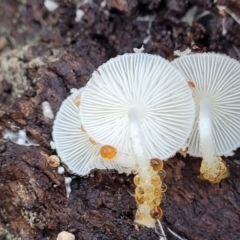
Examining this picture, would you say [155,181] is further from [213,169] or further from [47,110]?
[47,110]

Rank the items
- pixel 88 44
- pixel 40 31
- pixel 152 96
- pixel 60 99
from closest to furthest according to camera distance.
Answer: pixel 152 96 < pixel 60 99 < pixel 88 44 < pixel 40 31

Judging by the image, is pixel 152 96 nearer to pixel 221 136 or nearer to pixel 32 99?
pixel 221 136

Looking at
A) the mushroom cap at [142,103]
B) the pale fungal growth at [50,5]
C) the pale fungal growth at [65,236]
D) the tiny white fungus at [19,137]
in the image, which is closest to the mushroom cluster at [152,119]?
the mushroom cap at [142,103]

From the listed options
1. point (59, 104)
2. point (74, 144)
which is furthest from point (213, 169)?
point (59, 104)

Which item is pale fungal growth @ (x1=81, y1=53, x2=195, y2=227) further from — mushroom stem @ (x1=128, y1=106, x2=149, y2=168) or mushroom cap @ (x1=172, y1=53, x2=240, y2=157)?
mushroom cap @ (x1=172, y1=53, x2=240, y2=157)

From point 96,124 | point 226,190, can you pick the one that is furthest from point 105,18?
point 226,190

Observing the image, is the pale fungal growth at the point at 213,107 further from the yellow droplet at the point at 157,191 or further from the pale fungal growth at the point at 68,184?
the pale fungal growth at the point at 68,184
